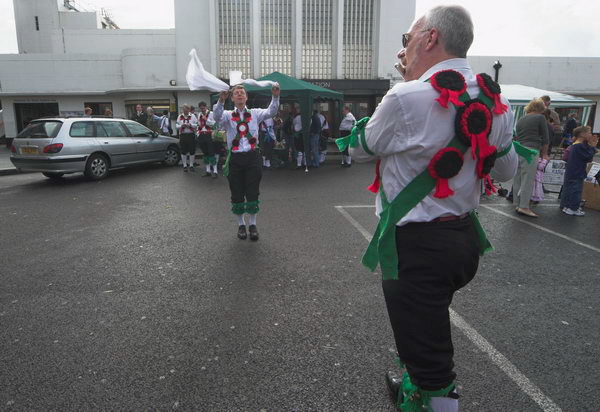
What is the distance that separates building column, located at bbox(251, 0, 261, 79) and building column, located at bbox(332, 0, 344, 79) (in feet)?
13.4

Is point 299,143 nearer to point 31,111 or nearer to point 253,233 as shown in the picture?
point 253,233

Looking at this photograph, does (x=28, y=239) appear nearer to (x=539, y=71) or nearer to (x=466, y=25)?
(x=466, y=25)

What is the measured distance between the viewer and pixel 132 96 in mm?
23812

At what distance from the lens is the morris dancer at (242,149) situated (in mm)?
5555

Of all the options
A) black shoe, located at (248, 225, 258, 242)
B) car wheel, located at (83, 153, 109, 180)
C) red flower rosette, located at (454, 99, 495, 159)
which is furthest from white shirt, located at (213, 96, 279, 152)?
car wheel, located at (83, 153, 109, 180)

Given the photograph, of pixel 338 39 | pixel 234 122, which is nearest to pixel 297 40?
pixel 338 39

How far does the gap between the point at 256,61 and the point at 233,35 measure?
1.85 m

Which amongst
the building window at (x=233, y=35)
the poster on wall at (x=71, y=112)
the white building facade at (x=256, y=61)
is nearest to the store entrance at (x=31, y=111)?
the white building facade at (x=256, y=61)

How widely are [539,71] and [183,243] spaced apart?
25058 mm

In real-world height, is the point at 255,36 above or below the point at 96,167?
above

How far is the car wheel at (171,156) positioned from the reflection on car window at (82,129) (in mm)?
2917

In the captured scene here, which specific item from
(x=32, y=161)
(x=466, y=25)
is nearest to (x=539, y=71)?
(x=32, y=161)

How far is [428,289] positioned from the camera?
5.83 feet

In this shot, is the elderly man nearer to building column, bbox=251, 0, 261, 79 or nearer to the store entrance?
building column, bbox=251, 0, 261, 79
